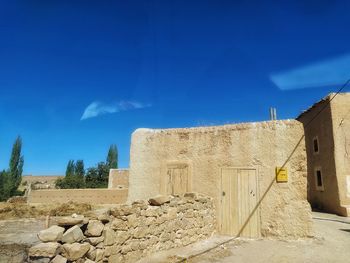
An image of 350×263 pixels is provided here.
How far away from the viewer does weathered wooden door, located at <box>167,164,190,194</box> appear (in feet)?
31.7

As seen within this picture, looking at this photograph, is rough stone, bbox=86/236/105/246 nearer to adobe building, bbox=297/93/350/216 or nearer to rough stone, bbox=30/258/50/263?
rough stone, bbox=30/258/50/263

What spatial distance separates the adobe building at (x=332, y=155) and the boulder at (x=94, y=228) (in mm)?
14679

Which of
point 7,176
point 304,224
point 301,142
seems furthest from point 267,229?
point 7,176

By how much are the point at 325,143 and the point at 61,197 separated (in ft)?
67.8

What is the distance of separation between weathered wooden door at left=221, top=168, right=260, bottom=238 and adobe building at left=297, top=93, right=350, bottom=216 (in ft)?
31.2

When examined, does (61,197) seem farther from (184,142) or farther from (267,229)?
(267,229)

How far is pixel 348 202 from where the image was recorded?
16.6 m

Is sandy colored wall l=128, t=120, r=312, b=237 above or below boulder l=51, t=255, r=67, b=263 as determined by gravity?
above

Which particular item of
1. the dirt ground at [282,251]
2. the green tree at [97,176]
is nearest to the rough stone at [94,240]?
the dirt ground at [282,251]

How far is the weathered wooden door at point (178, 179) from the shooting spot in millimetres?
9664

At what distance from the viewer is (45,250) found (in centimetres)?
425

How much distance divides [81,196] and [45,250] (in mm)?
22276

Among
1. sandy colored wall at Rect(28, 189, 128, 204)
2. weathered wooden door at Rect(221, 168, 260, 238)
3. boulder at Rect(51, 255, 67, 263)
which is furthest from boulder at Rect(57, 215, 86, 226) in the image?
sandy colored wall at Rect(28, 189, 128, 204)

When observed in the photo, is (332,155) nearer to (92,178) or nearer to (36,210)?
(36,210)
